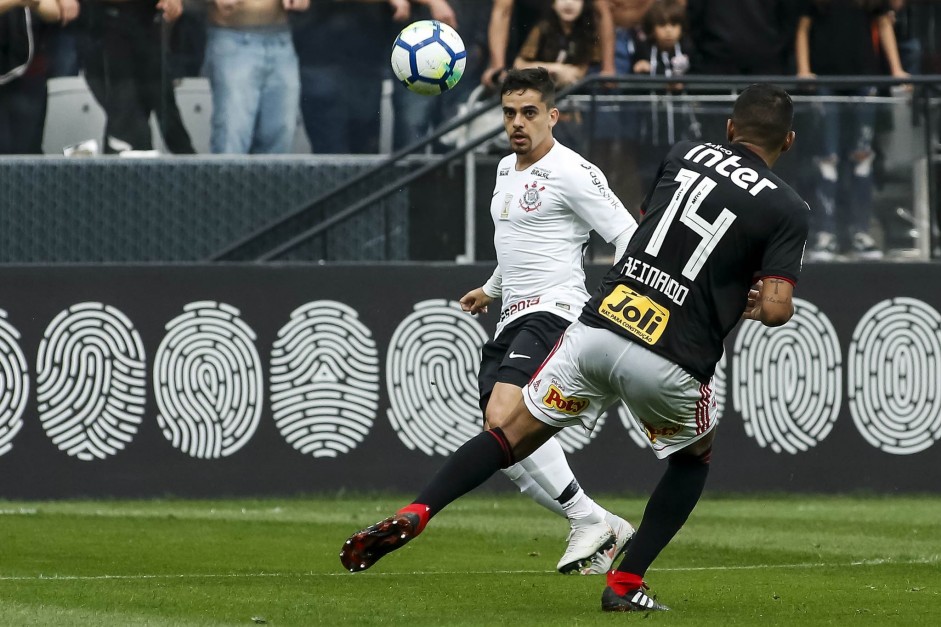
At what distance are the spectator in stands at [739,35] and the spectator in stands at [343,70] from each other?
2638 mm

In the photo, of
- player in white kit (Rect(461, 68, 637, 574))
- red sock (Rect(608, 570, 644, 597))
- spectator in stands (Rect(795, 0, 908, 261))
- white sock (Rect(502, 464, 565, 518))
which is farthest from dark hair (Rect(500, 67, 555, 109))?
spectator in stands (Rect(795, 0, 908, 261))

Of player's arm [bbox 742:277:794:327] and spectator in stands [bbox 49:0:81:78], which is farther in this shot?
spectator in stands [bbox 49:0:81:78]

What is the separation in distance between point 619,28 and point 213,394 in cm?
489

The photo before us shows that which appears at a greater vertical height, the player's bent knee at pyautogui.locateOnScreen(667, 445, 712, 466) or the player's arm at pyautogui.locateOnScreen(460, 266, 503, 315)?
the player's arm at pyautogui.locateOnScreen(460, 266, 503, 315)

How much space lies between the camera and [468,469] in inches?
266

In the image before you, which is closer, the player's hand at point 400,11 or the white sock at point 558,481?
the white sock at point 558,481

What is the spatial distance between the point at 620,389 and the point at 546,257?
210 cm

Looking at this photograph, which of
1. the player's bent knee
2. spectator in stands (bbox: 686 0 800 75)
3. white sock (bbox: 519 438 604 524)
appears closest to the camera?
the player's bent knee

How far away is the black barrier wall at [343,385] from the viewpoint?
12609 mm

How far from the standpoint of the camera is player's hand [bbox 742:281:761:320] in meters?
6.42

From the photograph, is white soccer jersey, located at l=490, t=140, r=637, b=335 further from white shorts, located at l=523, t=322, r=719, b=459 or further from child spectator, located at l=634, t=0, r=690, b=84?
child spectator, located at l=634, t=0, r=690, b=84

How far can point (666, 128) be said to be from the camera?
43.2 ft

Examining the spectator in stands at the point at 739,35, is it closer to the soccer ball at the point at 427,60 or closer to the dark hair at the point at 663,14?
the dark hair at the point at 663,14

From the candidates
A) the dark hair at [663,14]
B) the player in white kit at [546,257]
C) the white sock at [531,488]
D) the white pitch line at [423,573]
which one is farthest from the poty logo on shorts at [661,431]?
the dark hair at [663,14]
